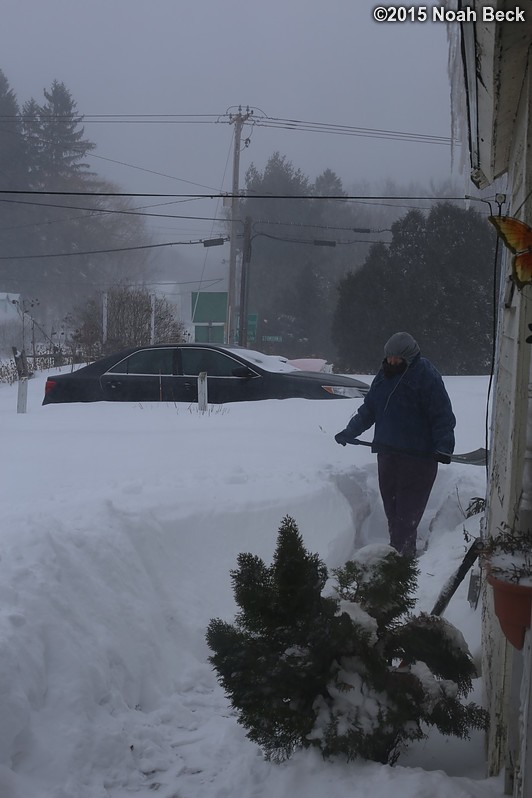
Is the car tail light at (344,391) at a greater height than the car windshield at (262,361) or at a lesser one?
lesser

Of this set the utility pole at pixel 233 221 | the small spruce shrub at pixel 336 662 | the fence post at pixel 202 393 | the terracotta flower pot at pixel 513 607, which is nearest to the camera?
the terracotta flower pot at pixel 513 607

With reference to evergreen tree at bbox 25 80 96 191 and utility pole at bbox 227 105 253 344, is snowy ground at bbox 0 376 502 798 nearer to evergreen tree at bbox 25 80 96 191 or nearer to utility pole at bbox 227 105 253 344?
utility pole at bbox 227 105 253 344

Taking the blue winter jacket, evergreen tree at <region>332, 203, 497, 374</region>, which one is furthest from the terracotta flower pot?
evergreen tree at <region>332, 203, 497, 374</region>

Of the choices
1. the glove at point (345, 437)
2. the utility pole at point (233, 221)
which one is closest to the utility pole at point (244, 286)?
the utility pole at point (233, 221)

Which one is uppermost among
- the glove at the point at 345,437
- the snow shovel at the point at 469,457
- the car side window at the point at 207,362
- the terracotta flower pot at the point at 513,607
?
the car side window at the point at 207,362

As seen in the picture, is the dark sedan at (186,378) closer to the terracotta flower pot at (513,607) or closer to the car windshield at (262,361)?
the car windshield at (262,361)

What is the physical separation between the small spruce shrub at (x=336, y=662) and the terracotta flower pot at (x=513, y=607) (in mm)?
654

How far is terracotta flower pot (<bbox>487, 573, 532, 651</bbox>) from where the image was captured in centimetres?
189

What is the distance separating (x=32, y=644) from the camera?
10.2 ft

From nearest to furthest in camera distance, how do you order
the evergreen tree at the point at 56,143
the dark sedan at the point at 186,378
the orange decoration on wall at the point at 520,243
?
the orange decoration on wall at the point at 520,243 → the dark sedan at the point at 186,378 → the evergreen tree at the point at 56,143

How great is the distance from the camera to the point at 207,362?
35.5ft

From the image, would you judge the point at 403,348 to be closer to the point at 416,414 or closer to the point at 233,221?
the point at 416,414

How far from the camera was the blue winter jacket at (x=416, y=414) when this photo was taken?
5.33m

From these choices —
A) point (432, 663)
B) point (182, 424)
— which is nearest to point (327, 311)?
point (182, 424)
